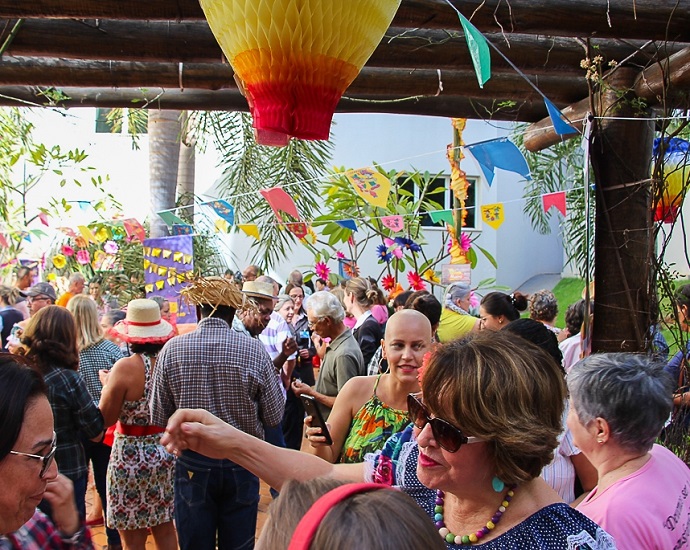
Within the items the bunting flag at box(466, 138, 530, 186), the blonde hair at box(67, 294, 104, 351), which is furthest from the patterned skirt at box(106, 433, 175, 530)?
the bunting flag at box(466, 138, 530, 186)

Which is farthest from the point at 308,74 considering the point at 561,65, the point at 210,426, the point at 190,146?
the point at 190,146

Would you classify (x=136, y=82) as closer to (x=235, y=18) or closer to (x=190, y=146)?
(x=235, y=18)

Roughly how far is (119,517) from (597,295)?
324 cm

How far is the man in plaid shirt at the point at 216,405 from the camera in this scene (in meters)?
3.76

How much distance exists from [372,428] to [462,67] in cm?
208

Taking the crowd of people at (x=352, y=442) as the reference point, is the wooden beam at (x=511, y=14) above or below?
above

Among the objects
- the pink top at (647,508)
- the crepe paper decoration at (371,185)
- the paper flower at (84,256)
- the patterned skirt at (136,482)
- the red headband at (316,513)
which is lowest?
the patterned skirt at (136,482)

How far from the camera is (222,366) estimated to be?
152 inches

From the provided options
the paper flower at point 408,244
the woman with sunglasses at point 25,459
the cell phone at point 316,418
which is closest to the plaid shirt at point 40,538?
the woman with sunglasses at point 25,459

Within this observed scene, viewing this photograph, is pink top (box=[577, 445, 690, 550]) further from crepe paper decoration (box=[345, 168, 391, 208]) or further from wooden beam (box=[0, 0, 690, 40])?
crepe paper decoration (box=[345, 168, 391, 208])

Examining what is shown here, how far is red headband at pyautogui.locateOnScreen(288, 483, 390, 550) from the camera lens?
0.86m

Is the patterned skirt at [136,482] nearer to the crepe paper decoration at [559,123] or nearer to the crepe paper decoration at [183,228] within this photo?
the crepe paper decoration at [559,123]

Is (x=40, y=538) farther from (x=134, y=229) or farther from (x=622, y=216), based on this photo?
(x=134, y=229)

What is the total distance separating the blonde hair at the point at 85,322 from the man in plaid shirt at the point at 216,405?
48.1 inches
